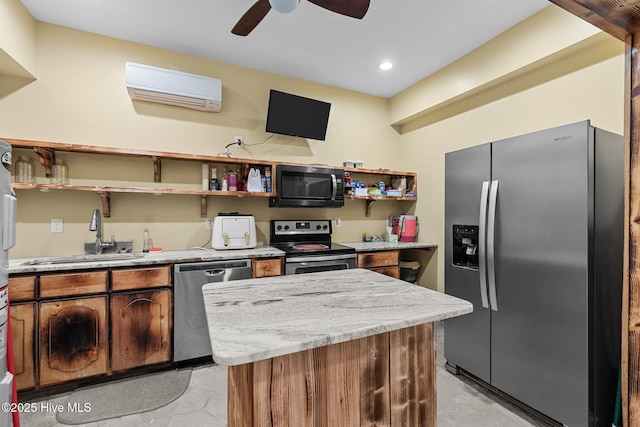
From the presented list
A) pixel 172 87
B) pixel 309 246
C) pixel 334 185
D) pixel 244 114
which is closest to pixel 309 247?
pixel 309 246

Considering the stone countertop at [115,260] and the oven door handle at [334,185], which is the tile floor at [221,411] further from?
the oven door handle at [334,185]

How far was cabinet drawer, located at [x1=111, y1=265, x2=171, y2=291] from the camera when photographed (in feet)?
7.54

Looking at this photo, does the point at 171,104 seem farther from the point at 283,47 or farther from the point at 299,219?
the point at 299,219

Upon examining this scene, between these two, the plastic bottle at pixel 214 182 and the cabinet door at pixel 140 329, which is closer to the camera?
the cabinet door at pixel 140 329

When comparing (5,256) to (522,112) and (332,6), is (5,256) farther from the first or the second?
(522,112)

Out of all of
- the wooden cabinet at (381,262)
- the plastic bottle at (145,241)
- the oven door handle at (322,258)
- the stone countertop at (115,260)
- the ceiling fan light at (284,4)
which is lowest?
the wooden cabinet at (381,262)

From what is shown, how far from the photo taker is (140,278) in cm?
237

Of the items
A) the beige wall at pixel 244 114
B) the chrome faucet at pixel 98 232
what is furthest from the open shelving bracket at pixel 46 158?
the chrome faucet at pixel 98 232

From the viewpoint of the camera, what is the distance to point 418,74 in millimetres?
3506

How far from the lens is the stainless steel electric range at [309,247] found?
296 cm

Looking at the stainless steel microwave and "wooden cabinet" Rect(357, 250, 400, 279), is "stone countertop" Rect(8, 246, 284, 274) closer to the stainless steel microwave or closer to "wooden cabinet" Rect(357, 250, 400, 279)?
the stainless steel microwave

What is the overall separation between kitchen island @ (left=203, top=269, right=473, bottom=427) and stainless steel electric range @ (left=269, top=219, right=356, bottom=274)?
5.13 ft

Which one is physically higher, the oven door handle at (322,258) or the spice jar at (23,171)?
the spice jar at (23,171)

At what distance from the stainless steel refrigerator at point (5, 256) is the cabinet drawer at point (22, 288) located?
0.63 m
